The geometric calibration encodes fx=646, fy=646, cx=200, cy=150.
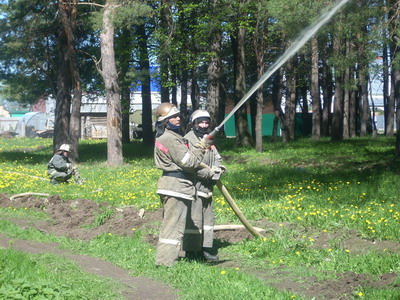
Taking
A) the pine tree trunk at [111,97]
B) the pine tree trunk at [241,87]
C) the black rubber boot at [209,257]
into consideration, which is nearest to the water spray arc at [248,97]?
the black rubber boot at [209,257]

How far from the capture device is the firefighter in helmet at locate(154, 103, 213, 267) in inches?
336

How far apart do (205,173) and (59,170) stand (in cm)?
1091

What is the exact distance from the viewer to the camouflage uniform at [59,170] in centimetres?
1883

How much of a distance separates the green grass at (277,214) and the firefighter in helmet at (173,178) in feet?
1.03

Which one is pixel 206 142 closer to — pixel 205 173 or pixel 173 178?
pixel 205 173

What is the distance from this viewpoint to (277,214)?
1202cm

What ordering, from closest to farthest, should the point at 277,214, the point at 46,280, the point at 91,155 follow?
the point at 46,280 < the point at 277,214 < the point at 91,155

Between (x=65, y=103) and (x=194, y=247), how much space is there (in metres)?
20.9

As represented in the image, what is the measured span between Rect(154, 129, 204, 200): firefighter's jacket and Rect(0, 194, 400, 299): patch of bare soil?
1242 millimetres

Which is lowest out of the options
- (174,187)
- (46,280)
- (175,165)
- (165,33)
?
(46,280)

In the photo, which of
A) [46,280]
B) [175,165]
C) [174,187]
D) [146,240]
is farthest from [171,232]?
[146,240]

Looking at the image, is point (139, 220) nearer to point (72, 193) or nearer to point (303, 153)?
point (72, 193)

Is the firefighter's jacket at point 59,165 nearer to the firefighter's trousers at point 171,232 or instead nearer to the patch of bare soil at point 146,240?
the patch of bare soil at point 146,240

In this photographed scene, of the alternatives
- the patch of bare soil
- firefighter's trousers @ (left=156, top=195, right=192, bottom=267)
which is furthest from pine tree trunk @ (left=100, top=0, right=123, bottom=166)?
firefighter's trousers @ (left=156, top=195, right=192, bottom=267)
